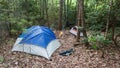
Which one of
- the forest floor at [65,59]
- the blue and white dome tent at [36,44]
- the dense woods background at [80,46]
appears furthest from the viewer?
the blue and white dome tent at [36,44]

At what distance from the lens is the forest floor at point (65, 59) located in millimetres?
7102

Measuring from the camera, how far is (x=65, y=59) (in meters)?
7.89

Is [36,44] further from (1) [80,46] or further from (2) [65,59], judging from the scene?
(1) [80,46]

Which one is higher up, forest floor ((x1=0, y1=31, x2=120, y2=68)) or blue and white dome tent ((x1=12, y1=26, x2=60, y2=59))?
blue and white dome tent ((x1=12, y1=26, x2=60, y2=59))

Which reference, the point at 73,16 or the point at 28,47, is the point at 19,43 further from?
the point at 73,16

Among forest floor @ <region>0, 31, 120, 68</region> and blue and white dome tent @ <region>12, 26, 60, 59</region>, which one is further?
blue and white dome tent @ <region>12, 26, 60, 59</region>

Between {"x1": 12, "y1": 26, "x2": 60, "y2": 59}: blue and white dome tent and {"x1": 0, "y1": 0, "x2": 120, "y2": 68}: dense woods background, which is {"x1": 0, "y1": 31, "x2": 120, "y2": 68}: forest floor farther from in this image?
{"x1": 12, "y1": 26, "x2": 60, "y2": 59}: blue and white dome tent

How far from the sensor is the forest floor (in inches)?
280

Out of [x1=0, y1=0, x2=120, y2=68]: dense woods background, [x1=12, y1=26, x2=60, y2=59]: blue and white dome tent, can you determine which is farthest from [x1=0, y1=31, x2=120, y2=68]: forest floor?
[x1=12, y1=26, x2=60, y2=59]: blue and white dome tent

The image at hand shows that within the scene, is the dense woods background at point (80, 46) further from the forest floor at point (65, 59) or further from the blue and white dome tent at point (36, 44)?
the blue and white dome tent at point (36, 44)

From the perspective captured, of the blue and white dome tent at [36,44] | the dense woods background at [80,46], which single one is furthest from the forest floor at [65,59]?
the blue and white dome tent at [36,44]

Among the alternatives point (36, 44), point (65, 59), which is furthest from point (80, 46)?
point (36, 44)

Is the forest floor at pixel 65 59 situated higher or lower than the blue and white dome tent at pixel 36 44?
lower

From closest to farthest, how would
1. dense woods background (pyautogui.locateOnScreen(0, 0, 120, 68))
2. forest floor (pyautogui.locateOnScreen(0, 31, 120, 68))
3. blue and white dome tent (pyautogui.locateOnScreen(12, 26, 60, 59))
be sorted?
forest floor (pyautogui.locateOnScreen(0, 31, 120, 68)) → dense woods background (pyautogui.locateOnScreen(0, 0, 120, 68)) → blue and white dome tent (pyautogui.locateOnScreen(12, 26, 60, 59))
